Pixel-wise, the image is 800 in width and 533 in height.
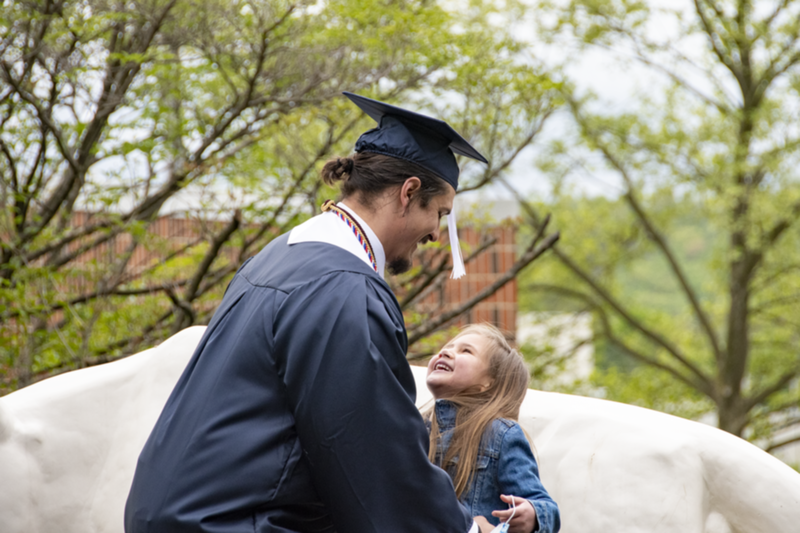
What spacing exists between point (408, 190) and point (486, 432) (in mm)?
839

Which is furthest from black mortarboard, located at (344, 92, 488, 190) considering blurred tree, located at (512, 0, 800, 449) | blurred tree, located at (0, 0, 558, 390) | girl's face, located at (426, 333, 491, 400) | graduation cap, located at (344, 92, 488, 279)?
blurred tree, located at (512, 0, 800, 449)

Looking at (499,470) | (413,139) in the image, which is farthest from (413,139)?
(499,470)

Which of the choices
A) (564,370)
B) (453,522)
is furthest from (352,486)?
(564,370)

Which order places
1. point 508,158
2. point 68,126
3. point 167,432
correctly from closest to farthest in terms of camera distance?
point 167,432 → point 68,126 → point 508,158

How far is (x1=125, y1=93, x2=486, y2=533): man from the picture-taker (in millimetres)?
1566

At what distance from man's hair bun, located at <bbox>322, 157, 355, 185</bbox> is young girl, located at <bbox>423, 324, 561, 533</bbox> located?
29.2 inches

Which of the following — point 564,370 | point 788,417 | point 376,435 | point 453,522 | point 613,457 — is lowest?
point 788,417

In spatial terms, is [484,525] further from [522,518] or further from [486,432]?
[486,432]

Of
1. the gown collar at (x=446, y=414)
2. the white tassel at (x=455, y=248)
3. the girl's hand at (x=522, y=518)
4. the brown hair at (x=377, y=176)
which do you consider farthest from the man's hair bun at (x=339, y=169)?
the girl's hand at (x=522, y=518)

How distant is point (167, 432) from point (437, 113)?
397cm

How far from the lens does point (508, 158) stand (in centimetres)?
520

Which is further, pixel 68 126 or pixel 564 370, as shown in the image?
pixel 564 370

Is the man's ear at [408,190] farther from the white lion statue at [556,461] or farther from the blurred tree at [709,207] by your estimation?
the blurred tree at [709,207]

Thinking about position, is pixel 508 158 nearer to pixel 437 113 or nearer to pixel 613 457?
pixel 437 113
